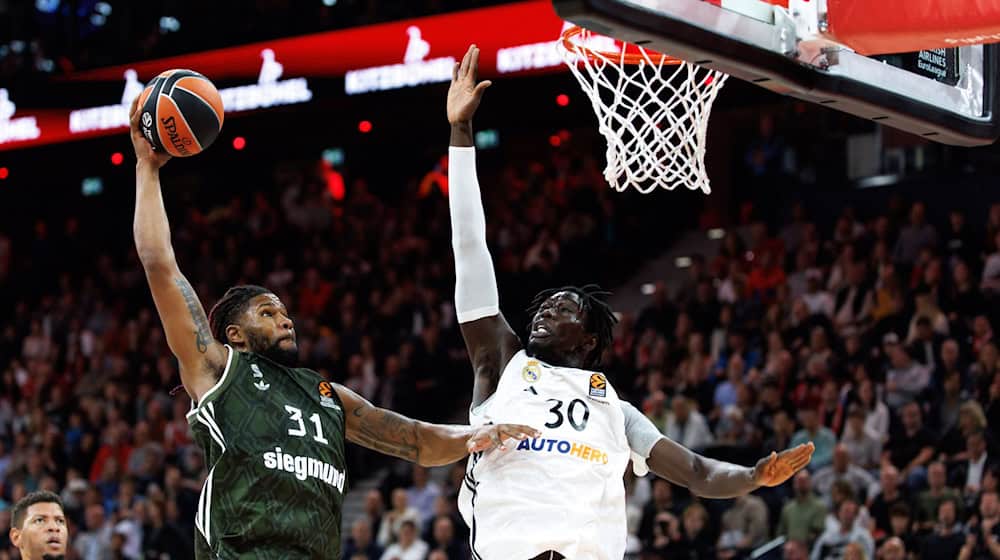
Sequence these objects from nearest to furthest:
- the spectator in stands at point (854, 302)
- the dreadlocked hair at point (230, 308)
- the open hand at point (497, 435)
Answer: the open hand at point (497, 435), the dreadlocked hair at point (230, 308), the spectator in stands at point (854, 302)

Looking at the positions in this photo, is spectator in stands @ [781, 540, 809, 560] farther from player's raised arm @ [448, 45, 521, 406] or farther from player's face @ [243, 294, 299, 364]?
player's face @ [243, 294, 299, 364]

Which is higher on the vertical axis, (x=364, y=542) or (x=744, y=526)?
(x=744, y=526)

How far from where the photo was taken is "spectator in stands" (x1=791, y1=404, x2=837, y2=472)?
11.5m

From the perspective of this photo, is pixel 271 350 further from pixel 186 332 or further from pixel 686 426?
pixel 686 426

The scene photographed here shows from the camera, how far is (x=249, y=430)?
16.1 ft

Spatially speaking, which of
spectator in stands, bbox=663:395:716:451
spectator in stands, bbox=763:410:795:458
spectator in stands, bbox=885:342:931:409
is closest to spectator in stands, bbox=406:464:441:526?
spectator in stands, bbox=663:395:716:451

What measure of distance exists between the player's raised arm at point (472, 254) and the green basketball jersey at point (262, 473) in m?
0.84

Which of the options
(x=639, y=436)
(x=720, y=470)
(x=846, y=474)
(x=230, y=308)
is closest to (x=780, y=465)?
(x=720, y=470)

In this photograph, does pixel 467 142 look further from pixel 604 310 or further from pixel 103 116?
pixel 103 116

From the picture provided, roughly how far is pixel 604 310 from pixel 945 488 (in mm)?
5471

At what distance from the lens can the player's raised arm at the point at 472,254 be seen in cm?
563

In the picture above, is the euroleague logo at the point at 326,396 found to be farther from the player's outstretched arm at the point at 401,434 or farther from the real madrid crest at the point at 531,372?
the real madrid crest at the point at 531,372

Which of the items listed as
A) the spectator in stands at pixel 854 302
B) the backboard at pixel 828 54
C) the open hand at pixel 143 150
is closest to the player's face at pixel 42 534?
the open hand at pixel 143 150

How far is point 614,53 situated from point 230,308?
2.03 m
